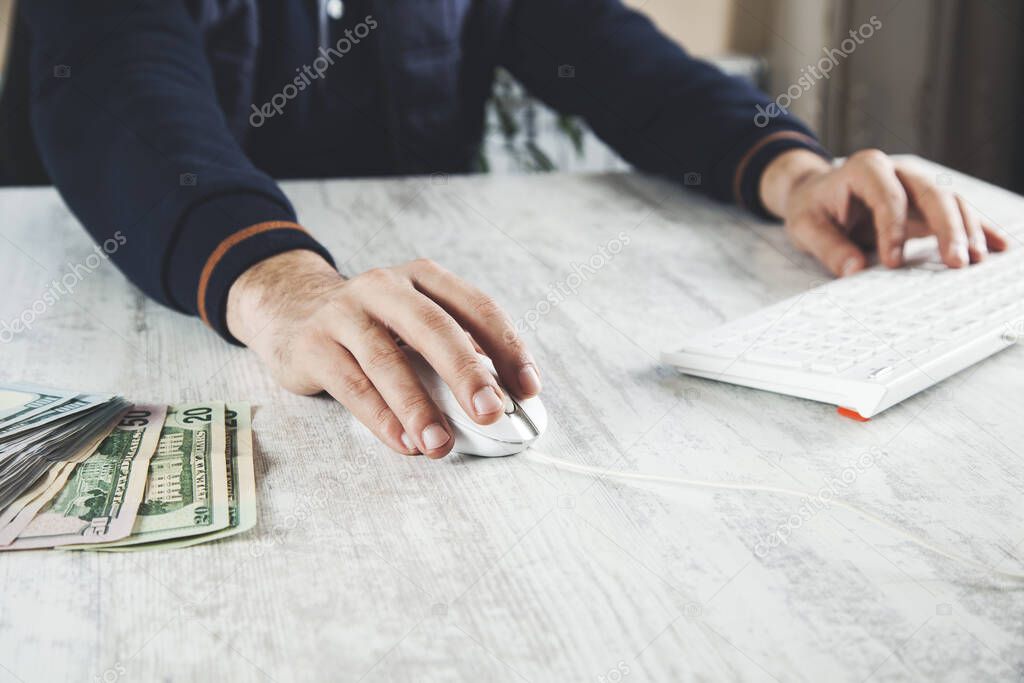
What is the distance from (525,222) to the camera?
3.73ft

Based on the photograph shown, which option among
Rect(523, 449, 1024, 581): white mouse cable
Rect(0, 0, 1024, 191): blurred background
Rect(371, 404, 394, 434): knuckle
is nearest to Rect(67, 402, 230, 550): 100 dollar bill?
Rect(371, 404, 394, 434): knuckle

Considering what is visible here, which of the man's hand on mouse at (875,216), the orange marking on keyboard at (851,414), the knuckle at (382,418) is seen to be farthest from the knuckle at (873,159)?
the knuckle at (382,418)

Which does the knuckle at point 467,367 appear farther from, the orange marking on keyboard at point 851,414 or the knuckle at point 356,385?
the orange marking on keyboard at point 851,414

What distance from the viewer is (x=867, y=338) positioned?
77 centimetres

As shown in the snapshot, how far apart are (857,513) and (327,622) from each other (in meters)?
0.32

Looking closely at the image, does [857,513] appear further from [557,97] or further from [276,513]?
[557,97]

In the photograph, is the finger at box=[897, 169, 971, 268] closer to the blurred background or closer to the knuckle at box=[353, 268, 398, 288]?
the knuckle at box=[353, 268, 398, 288]

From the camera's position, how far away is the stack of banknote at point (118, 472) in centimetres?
54

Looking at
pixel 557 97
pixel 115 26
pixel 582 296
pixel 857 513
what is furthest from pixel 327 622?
pixel 557 97

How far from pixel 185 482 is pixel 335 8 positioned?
3.47 ft

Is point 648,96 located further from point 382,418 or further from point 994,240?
point 382,418

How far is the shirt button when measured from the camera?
4.75 ft

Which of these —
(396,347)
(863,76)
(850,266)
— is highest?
(396,347)

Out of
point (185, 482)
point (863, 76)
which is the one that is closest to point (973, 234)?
point (185, 482)
